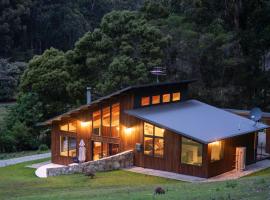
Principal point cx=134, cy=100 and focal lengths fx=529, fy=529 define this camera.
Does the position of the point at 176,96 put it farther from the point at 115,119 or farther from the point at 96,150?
the point at 96,150

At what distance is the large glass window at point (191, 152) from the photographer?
→ 2370 centimetres

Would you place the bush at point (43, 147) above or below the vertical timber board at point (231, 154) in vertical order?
below

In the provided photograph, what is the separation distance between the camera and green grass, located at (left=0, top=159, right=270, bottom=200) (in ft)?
44.3

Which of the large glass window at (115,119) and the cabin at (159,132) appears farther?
the large glass window at (115,119)

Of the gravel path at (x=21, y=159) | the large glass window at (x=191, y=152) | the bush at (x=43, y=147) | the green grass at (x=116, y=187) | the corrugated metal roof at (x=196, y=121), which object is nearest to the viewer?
the green grass at (x=116, y=187)

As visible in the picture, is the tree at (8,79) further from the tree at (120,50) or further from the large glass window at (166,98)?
the large glass window at (166,98)

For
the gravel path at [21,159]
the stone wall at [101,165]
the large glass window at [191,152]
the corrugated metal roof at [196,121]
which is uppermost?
the corrugated metal roof at [196,121]

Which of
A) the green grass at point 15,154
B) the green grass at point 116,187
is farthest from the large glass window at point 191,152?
the green grass at point 15,154

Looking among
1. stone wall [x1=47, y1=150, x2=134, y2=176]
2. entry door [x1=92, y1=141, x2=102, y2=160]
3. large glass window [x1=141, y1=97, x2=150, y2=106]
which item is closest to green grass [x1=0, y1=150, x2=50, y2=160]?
entry door [x1=92, y1=141, x2=102, y2=160]

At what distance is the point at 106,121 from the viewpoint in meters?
26.8

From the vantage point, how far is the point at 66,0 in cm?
6956

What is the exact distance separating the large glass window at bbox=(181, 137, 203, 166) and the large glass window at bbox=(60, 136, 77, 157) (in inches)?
260

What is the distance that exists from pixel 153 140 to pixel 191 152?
2126 millimetres

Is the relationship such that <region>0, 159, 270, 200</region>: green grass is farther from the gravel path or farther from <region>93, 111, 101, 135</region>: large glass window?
<region>93, 111, 101, 135</region>: large glass window
